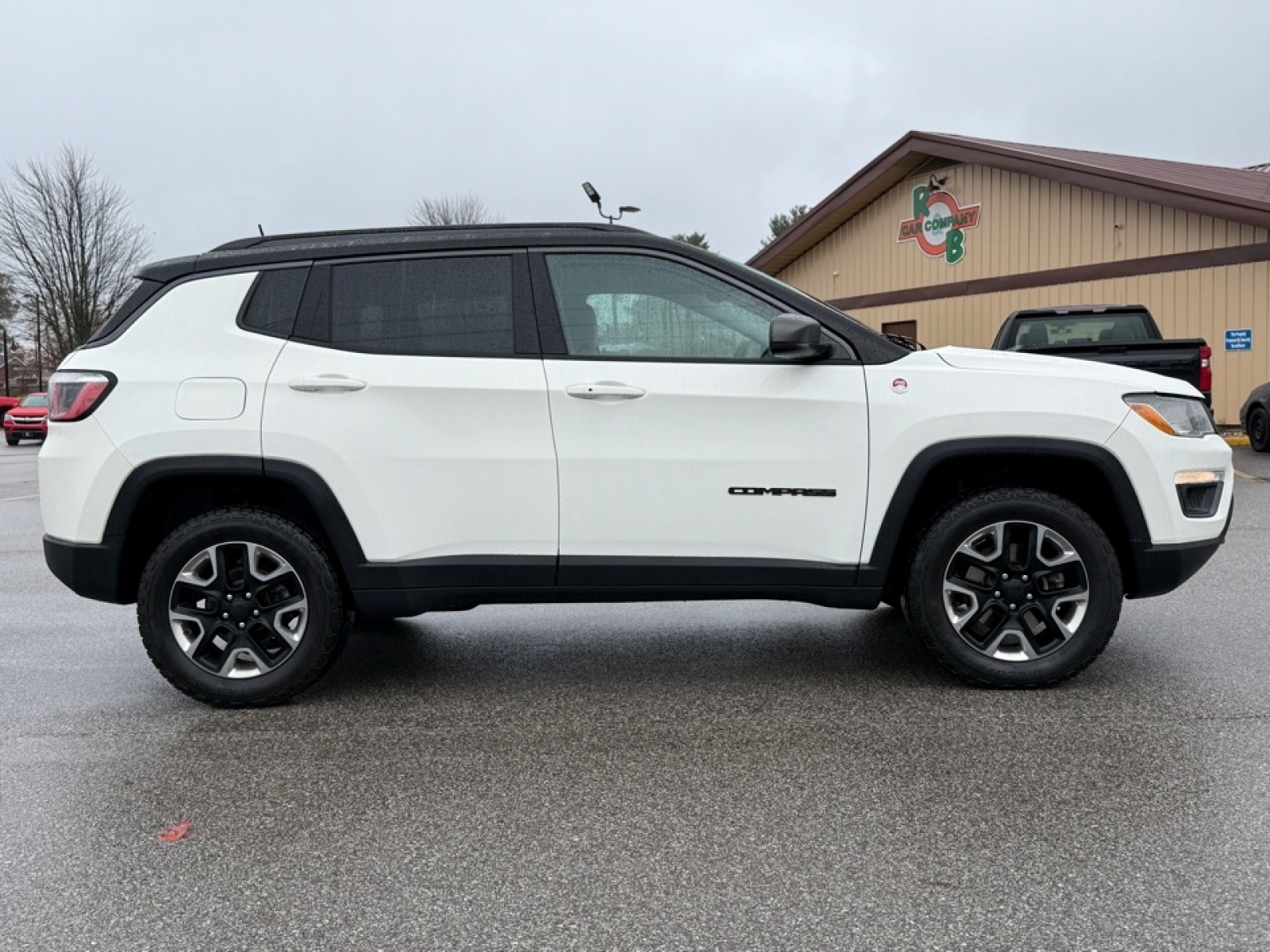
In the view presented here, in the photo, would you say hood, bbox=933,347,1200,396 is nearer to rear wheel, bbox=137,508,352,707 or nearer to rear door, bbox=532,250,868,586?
rear door, bbox=532,250,868,586

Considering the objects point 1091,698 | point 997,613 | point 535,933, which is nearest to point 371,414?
point 535,933

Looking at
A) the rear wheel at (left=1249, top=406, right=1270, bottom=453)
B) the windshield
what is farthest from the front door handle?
the rear wheel at (left=1249, top=406, right=1270, bottom=453)

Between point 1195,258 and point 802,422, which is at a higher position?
point 1195,258

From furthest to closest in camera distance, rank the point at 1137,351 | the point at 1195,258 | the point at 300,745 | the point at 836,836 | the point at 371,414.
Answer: the point at 1195,258, the point at 1137,351, the point at 371,414, the point at 300,745, the point at 836,836

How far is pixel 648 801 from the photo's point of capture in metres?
3.34

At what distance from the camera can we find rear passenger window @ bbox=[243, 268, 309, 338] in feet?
14.2

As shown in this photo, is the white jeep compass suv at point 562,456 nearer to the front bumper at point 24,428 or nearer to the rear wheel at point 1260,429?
the rear wheel at point 1260,429

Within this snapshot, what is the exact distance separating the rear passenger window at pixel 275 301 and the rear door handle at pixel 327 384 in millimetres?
224

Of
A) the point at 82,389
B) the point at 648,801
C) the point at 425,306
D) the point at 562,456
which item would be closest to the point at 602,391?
the point at 562,456

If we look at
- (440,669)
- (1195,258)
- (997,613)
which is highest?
(1195,258)

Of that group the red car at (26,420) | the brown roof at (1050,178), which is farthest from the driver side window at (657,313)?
the red car at (26,420)

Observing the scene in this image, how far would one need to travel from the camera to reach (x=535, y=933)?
255cm

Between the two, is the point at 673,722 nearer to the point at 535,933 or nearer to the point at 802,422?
the point at 802,422

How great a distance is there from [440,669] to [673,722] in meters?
1.31
